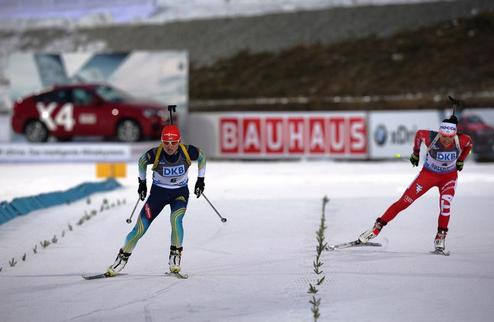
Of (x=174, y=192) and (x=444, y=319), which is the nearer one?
(x=444, y=319)

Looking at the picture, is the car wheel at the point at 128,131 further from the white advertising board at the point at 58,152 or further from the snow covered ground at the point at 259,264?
the snow covered ground at the point at 259,264

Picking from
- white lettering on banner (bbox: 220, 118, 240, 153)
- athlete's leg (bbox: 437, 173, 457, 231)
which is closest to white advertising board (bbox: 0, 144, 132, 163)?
white lettering on banner (bbox: 220, 118, 240, 153)

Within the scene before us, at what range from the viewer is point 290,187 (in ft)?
61.6

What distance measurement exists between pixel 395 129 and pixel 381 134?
45cm

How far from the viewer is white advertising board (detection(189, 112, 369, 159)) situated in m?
26.6

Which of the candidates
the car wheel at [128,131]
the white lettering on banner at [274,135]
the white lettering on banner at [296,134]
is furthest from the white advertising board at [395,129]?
the car wheel at [128,131]

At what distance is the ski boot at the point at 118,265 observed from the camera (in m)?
9.16

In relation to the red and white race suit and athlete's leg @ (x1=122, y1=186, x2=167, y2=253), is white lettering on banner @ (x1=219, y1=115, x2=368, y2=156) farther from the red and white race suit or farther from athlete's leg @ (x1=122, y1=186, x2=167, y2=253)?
athlete's leg @ (x1=122, y1=186, x2=167, y2=253)

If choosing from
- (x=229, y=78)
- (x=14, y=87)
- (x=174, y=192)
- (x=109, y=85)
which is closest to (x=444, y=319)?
(x=174, y=192)

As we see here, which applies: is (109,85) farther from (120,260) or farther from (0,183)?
(120,260)

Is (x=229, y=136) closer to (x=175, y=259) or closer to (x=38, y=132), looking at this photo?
(x=38, y=132)

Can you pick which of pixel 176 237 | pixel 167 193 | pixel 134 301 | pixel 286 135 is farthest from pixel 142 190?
pixel 286 135

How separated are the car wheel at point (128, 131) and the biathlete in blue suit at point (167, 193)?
59.3ft

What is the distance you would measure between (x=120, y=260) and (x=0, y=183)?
457 inches
